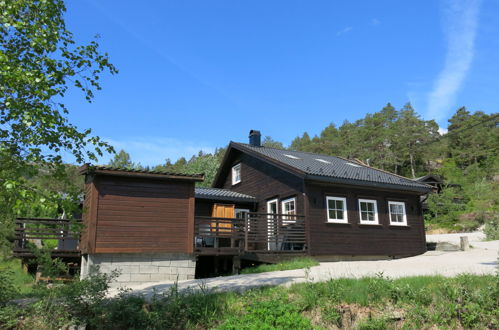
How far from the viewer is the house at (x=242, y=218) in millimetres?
12500

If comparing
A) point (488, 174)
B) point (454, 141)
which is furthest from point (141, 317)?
point (454, 141)

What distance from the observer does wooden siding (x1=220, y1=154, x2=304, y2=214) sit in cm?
1628

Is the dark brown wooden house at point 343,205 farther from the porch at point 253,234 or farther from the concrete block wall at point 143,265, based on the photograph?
the concrete block wall at point 143,265

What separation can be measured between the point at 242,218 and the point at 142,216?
3.97 m

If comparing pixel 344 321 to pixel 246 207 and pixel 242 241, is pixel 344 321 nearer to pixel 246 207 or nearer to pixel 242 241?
pixel 242 241

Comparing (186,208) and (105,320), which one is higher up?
(186,208)

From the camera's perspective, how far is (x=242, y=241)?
14.9 m

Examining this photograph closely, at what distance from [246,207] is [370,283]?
11639 mm

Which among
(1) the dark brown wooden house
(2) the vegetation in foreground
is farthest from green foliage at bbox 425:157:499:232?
(2) the vegetation in foreground

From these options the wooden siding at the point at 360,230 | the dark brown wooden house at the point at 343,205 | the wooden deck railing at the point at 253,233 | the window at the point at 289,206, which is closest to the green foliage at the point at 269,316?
the wooden deck railing at the point at 253,233

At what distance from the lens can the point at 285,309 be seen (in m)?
6.81

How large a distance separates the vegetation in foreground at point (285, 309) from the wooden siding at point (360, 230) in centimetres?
787

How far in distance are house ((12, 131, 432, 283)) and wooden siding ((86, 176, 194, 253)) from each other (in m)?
0.03

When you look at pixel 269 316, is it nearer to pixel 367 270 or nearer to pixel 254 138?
pixel 367 270
